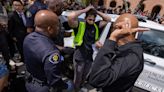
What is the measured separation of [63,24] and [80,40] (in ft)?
1.29

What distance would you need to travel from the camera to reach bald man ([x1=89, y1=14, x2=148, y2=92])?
1.94 meters

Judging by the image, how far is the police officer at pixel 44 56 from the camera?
242cm

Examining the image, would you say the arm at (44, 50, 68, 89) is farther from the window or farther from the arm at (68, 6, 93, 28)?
the window

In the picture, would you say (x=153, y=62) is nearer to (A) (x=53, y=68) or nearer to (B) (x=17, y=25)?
(A) (x=53, y=68)

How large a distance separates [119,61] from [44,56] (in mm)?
751

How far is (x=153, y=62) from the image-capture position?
4203 mm

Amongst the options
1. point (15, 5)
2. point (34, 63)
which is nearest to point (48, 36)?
point (34, 63)

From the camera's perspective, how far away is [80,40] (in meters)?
4.39

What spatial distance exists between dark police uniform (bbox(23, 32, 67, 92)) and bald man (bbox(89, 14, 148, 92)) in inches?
21.1

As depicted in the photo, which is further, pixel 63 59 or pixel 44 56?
pixel 63 59

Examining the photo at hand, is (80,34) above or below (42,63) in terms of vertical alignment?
below

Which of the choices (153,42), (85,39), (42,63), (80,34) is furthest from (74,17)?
(42,63)

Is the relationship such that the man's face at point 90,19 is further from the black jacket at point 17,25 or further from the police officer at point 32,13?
the black jacket at point 17,25

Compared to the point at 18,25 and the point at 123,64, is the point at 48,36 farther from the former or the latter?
the point at 18,25
